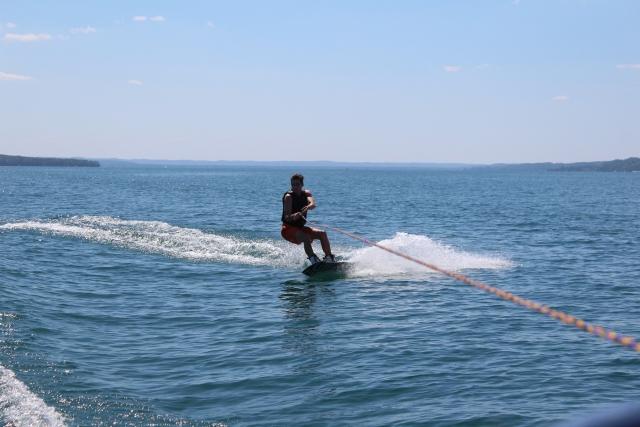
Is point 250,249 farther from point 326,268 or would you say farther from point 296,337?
point 296,337

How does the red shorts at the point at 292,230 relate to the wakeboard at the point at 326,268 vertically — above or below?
above

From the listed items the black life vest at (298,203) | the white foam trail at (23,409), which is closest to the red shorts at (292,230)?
the black life vest at (298,203)

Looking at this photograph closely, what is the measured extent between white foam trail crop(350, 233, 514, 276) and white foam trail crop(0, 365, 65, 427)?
29.6ft

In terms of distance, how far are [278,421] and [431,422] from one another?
1662 millimetres

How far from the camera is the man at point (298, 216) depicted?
14.0 meters

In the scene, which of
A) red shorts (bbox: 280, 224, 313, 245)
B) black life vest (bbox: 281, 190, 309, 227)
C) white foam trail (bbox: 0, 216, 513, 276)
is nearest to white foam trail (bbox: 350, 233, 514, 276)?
white foam trail (bbox: 0, 216, 513, 276)

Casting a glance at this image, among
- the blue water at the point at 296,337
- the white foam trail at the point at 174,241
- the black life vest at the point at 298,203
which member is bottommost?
the blue water at the point at 296,337

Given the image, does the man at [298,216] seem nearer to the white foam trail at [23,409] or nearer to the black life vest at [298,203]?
the black life vest at [298,203]

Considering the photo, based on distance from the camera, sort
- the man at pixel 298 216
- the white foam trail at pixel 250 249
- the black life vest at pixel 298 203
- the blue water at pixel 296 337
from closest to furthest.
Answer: the blue water at pixel 296 337 < the man at pixel 298 216 < the black life vest at pixel 298 203 < the white foam trail at pixel 250 249

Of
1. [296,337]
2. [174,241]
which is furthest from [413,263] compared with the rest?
[174,241]

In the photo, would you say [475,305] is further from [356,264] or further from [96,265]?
[96,265]

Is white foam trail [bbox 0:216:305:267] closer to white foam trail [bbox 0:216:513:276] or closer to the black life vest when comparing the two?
white foam trail [bbox 0:216:513:276]

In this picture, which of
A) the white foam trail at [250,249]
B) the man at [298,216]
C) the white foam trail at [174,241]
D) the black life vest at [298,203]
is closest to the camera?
the man at [298,216]

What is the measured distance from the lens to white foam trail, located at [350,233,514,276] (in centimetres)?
1555
